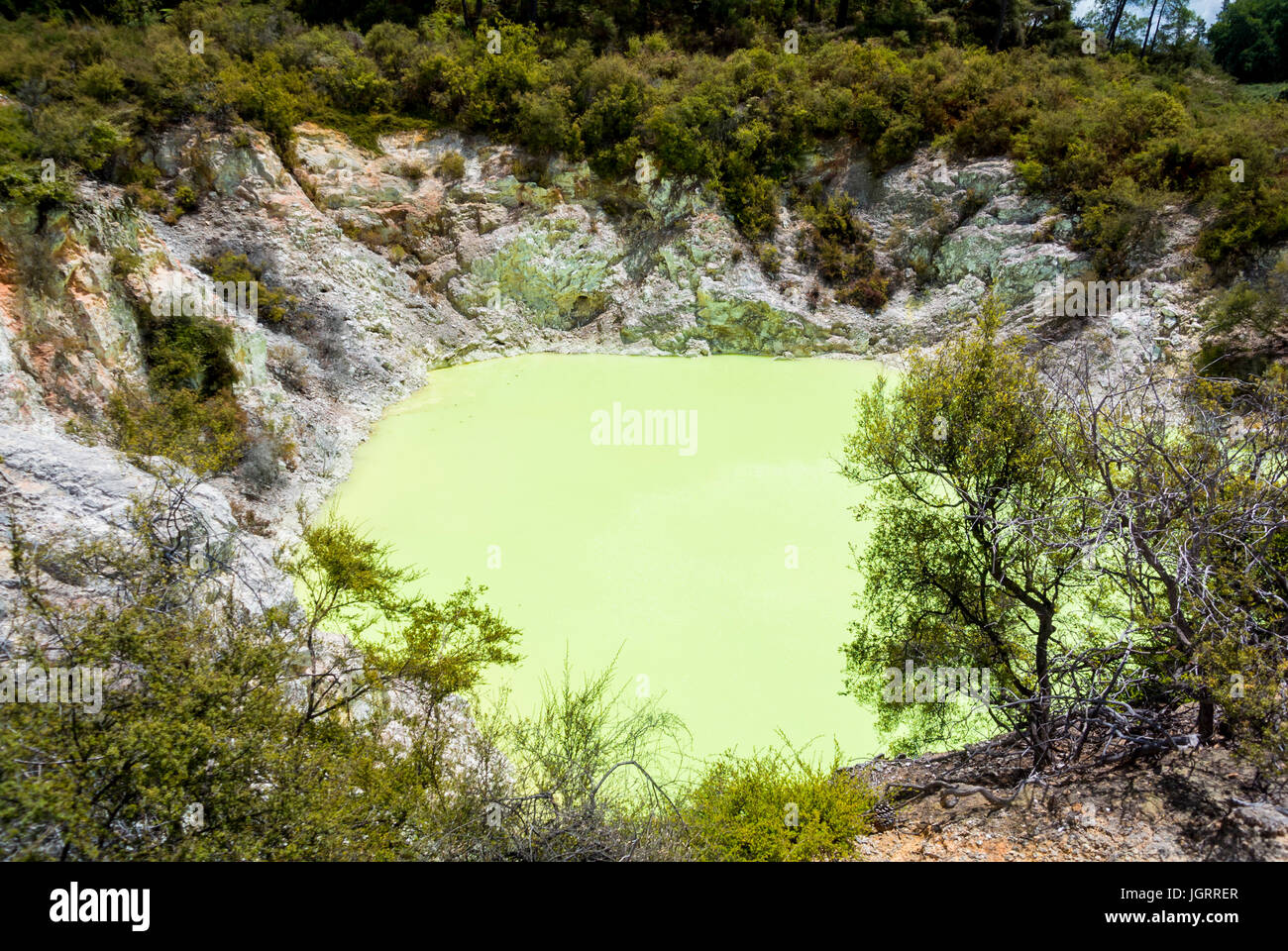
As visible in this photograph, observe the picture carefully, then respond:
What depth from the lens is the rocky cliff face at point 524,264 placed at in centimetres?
1798

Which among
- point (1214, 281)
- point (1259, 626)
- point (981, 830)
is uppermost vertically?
point (1214, 281)

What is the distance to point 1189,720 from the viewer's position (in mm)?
7582

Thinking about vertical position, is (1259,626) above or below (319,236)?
below

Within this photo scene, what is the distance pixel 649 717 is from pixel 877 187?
20804mm

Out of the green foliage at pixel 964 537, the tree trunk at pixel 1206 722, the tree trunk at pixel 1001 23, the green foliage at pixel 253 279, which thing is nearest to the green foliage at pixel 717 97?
the tree trunk at pixel 1001 23

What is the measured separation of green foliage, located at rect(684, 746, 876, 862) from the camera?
715cm

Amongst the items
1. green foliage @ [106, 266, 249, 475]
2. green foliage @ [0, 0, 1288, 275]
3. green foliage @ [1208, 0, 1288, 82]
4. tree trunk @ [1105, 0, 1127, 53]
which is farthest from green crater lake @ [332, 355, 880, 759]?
green foliage @ [1208, 0, 1288, 82]

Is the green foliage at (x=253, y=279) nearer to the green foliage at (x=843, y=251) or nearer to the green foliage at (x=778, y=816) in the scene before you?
the green foliage at (x=843, y=251)

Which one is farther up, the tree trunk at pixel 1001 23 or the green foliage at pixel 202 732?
the tree trunk at pixel 1001 23

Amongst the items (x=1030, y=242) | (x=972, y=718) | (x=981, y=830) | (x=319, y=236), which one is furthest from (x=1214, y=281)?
(x=319, y=236)

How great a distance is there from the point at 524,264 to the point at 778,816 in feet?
62.2

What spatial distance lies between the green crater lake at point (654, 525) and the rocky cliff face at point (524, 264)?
2064 millimetres

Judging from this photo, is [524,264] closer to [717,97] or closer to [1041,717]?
[717,97]

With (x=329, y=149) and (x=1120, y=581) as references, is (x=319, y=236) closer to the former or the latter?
(x=329, y=149)
